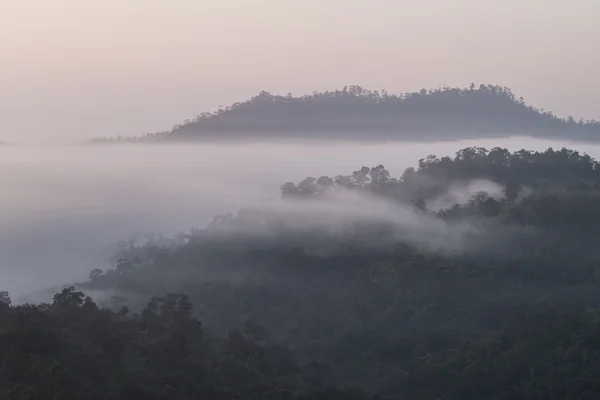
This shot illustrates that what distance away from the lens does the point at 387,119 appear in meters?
86.3

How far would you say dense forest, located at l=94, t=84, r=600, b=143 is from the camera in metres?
83.4

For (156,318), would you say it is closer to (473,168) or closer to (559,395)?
(559,395)

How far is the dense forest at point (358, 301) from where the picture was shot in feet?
80.6

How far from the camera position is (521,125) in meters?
88.3

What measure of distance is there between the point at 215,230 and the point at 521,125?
43479 millimetres

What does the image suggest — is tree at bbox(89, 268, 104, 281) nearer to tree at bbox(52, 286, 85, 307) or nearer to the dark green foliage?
the dark green foliage

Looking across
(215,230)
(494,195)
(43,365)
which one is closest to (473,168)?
(494,195)

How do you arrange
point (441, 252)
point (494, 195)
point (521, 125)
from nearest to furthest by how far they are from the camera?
point (441, 252) < point (494, 195) < point (521, 125)

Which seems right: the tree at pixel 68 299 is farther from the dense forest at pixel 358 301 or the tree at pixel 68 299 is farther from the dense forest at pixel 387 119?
the dense forest at pixel 387 119

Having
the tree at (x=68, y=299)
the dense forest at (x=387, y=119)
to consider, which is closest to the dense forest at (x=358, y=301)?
the tree at (x=68, y=299)

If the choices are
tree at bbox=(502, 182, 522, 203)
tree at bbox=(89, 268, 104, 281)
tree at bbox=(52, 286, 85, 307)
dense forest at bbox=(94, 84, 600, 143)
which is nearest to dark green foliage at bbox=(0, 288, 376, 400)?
tree at bbox=(52, 286, 85, 307)

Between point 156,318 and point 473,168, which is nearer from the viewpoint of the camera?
point 156,318

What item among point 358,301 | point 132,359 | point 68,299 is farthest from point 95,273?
point 132,359

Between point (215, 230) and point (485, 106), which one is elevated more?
point (485, 106)
